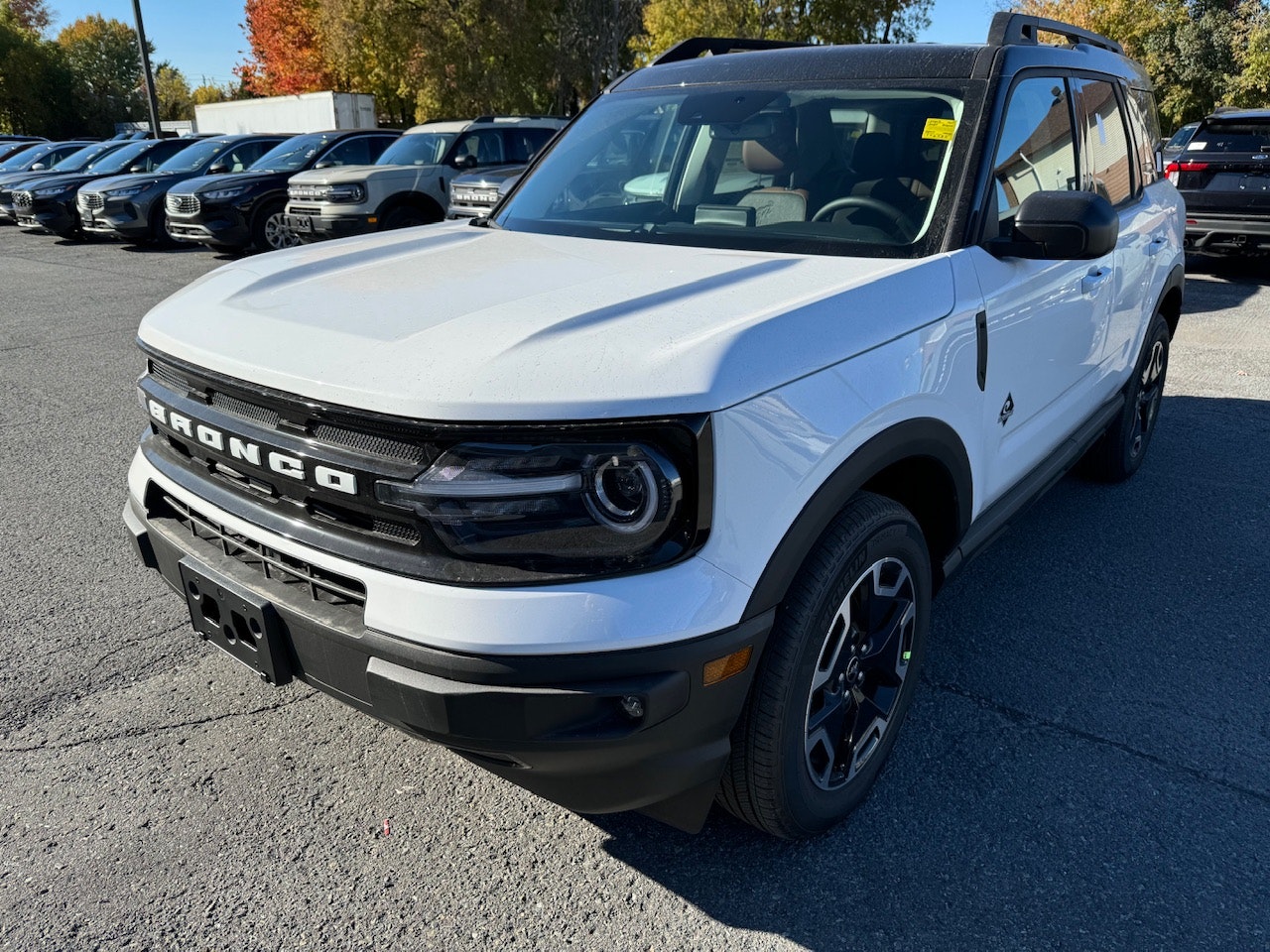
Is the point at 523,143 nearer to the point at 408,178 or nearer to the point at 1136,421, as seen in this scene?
the point at 408,178

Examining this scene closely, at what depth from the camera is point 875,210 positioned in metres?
2.78

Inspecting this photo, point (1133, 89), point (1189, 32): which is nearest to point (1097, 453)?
point (1133, 89)

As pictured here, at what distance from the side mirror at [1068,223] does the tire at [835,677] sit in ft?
2.74

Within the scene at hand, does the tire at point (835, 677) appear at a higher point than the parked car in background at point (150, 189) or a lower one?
lower

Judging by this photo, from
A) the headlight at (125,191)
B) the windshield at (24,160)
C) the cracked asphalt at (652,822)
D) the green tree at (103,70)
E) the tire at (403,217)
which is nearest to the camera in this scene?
the cracked asphalt at (652,822)

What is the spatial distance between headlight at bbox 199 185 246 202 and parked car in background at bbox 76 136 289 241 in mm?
1178

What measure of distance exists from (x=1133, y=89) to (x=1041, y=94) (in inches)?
61.3

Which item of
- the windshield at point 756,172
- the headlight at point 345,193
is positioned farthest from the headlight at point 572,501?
the headlight at point 345,193

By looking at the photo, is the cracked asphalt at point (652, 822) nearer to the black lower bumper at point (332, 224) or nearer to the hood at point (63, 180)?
the black lower bumper at point (332, 224)

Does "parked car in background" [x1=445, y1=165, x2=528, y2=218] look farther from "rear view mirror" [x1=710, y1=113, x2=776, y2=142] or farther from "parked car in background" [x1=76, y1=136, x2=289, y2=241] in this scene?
"rear view mirror" [x1=710, y1=113, x2=776, y2=142]

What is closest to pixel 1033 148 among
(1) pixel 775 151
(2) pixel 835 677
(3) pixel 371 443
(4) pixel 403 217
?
(1) pixel 775 151

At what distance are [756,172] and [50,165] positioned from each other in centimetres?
2187

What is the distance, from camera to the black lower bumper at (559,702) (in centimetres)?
176

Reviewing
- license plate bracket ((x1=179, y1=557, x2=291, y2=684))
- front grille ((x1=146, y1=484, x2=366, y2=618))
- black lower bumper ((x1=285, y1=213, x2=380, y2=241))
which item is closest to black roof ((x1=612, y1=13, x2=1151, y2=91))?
front grille ((x1=146, y1=484, x2=366, y2=618))
